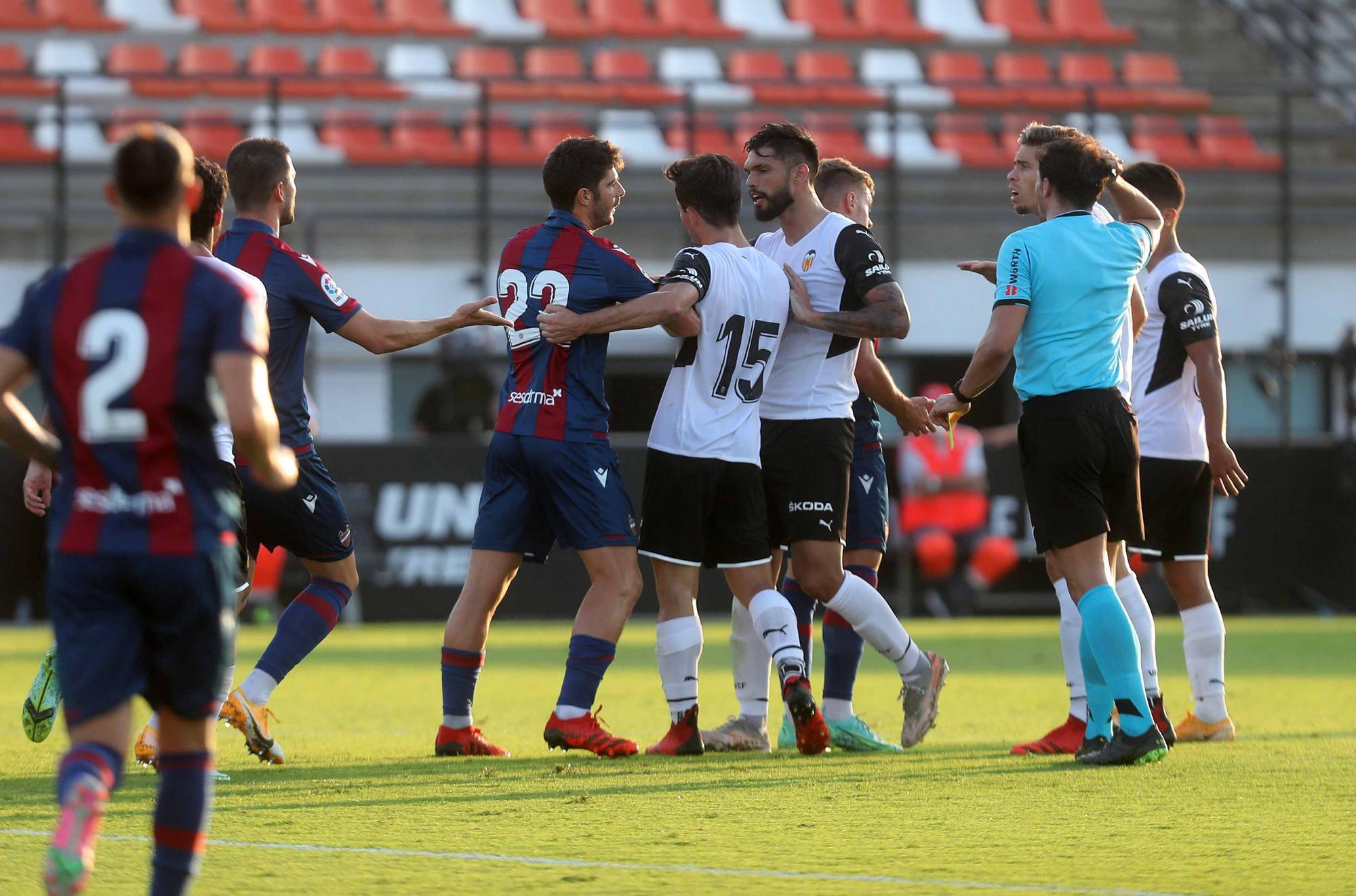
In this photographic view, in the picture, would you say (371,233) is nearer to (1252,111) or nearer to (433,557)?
(433,557)

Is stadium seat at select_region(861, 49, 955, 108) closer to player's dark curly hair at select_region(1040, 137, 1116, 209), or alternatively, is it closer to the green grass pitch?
the green grass pitch

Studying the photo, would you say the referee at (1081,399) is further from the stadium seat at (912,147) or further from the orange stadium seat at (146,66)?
the orange stadium seat at (146,66)

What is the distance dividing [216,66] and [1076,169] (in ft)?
47.2

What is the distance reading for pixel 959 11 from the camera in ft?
69.3

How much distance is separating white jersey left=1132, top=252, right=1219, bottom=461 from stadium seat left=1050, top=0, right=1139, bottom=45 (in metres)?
14.3

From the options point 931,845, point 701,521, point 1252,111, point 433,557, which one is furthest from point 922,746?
point 1252,111

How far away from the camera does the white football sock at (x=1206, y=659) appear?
7.04 meters

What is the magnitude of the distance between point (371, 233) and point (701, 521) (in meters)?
11.4

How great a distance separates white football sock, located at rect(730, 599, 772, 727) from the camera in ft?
22.0

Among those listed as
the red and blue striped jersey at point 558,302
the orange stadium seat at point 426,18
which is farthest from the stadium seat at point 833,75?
the red and blue striped jersey at point 558,302

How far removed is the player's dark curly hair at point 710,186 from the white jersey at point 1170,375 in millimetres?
1875

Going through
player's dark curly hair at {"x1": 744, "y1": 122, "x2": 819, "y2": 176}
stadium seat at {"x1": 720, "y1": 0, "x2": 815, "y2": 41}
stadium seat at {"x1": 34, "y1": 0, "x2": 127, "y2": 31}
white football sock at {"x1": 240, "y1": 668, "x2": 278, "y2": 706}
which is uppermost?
stadium seat at {"x1": 720, "y1": 0, "x2": 815, "y2": 41}

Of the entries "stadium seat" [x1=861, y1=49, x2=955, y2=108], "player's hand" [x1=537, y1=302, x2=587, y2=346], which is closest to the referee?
"player's hand" [x1=537, y1=302, x2=587, y2=346]

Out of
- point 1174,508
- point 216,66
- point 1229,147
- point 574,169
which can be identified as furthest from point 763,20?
point 574,169
